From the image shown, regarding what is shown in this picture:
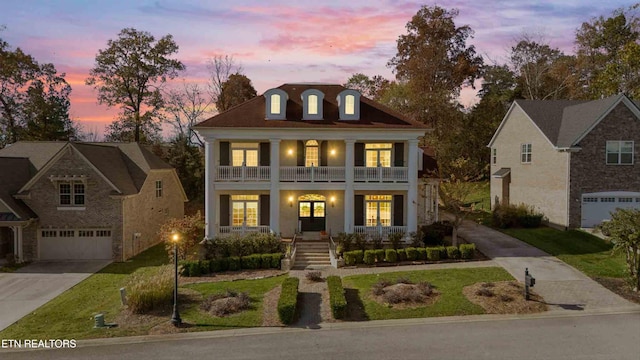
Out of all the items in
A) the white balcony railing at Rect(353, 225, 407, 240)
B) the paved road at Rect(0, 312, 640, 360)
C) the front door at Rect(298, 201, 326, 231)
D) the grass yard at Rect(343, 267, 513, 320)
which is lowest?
the paved road at Rect(0, 312, 640, 360)

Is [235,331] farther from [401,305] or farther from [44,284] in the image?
[44,284]

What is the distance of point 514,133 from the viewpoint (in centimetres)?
3369

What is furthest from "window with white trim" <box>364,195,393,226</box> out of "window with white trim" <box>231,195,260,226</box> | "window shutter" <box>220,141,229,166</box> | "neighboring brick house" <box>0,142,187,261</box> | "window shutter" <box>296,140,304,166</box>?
"neighboring brick house" <box>0,142,187,261</box>

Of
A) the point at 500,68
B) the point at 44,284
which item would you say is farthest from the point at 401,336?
the point at 500,68

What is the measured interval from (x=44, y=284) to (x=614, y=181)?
34.3 meters

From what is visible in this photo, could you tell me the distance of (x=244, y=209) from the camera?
81.6ft

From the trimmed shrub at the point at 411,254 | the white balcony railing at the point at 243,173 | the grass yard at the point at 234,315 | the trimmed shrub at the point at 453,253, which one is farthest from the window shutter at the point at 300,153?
the trimmed shrub at the point at 453,253

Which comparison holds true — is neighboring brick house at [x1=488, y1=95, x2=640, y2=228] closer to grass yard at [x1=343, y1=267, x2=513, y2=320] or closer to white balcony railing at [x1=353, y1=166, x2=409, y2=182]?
grass yard at [x1=343, y1=267, x2=513, y2=320]

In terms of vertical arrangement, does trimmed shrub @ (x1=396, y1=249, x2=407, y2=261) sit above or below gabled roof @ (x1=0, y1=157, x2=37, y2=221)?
below

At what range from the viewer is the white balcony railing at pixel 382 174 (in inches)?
947

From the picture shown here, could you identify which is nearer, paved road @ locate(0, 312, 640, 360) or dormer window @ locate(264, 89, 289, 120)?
paved road @ locate(0, 312, 640, 360)

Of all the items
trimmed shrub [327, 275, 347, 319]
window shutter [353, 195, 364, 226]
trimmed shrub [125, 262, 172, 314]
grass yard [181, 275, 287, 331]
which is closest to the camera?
grass yard [181, 275, 287, 331]

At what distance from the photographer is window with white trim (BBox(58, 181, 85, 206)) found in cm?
2392

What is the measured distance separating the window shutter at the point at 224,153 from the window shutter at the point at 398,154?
420 inches
